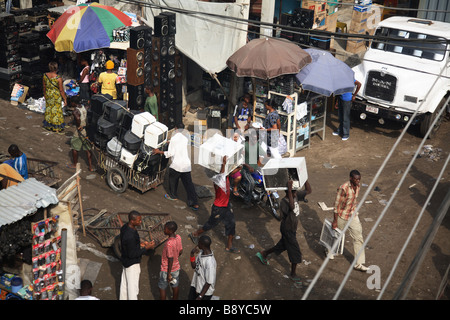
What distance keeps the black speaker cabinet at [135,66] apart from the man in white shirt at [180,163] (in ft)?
8.19

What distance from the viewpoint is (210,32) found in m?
14.4

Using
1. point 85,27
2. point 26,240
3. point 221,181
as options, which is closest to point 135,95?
point 85,27

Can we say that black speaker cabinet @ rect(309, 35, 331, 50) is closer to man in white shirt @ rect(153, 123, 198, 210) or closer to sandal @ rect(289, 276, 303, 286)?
man in white shirt @ rect(153, 123, 198, 210)

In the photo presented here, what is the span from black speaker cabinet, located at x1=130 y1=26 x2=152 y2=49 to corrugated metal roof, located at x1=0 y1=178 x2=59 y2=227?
17.6 feet

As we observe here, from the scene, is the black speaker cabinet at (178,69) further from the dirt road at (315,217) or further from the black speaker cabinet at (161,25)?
the dirt road at (315,217)

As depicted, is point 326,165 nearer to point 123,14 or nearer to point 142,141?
point 142,141

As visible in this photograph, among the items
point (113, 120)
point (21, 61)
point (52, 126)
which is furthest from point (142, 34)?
point (21, 61)

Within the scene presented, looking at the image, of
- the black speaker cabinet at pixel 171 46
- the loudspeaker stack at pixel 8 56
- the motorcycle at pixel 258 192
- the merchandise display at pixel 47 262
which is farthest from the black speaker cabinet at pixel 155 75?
the merchandise display at pixel 47 262

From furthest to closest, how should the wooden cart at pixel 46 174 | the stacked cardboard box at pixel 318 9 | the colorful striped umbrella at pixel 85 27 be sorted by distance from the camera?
the stacked cardboard box at pixel 318 9
the colorful striped umbrella at pixel 85 27
the wooden cart at pixel 46 174

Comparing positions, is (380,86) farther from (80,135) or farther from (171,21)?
(80,135)

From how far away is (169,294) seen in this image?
29.2ft

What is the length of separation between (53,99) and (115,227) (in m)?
5.55

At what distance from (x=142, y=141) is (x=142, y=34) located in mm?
3077

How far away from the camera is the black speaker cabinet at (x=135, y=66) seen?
12.8 m
